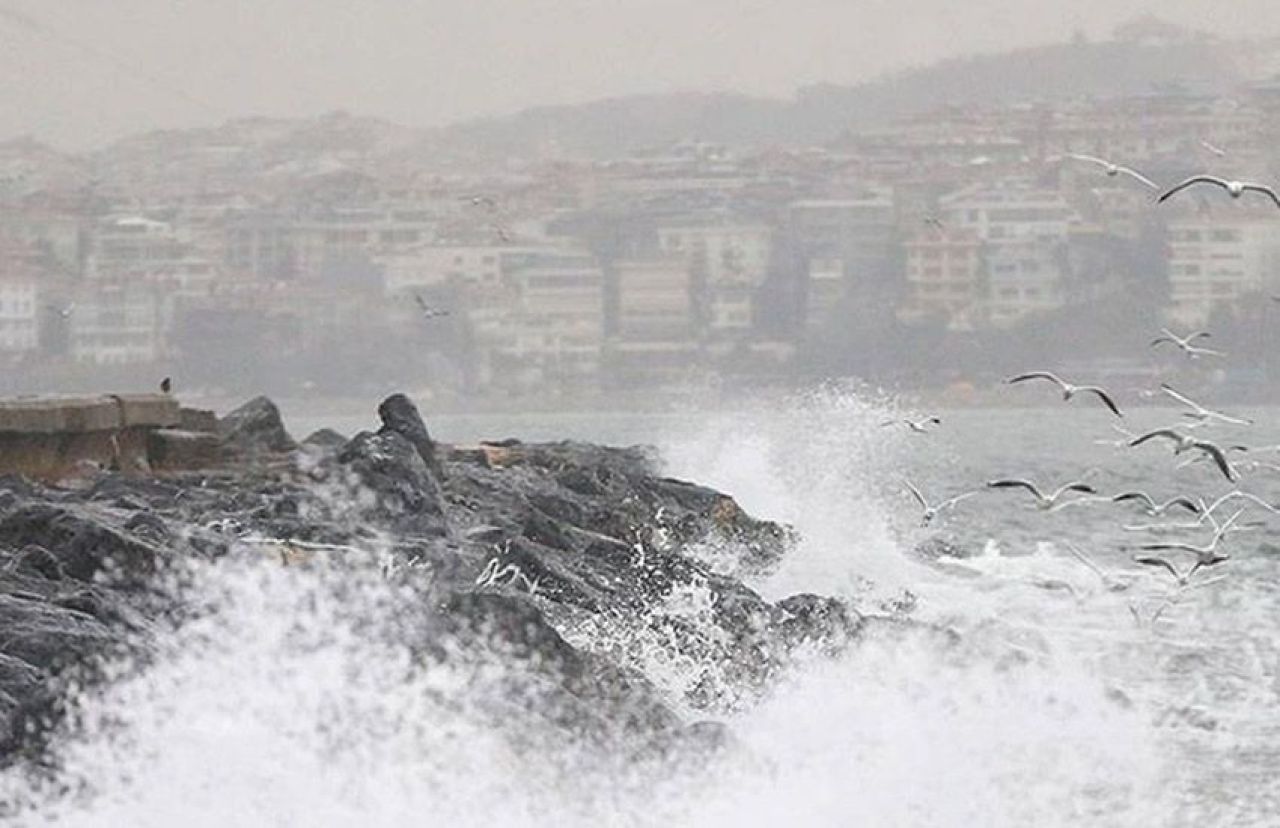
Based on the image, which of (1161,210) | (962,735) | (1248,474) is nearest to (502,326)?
(1161,210)

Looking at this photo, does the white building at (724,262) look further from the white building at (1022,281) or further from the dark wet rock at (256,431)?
the dark wet rock at (256,431)

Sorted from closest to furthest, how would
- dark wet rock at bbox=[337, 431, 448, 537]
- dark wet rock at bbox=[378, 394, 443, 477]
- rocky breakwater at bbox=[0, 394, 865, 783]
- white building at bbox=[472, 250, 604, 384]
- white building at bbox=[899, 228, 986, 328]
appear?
rocky breakwater at bbox=[0, 394, 865, 783]
dark wet rock at bbox=[337, 431, 448, 537]
dark wet rock at bbox=[378, 394, 443, 477]
white building at bbox=[899, 228, 986, 328]
white building at bbox=[472, 250, 604, 384]

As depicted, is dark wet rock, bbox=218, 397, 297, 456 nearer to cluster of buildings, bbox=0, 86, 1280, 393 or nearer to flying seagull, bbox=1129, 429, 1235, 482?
flying seagull, bbox=1129, 429, 1235, 482

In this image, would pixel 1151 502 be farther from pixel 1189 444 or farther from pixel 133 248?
pixel 133 248

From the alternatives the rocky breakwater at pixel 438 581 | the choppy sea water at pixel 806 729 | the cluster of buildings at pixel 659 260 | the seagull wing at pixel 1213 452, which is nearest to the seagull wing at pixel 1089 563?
the choppy sea water at pixel 806 729

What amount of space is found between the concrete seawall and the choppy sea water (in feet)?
14.3

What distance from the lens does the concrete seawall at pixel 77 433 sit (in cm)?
1708

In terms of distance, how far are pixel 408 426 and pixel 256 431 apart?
11.4 ft

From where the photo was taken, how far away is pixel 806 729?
12.6 metres

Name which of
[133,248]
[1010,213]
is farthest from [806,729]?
[133,248]

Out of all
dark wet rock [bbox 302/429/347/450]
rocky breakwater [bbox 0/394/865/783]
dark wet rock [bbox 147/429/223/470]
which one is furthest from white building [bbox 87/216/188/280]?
rocky breakwater [bbox 0/394/865/783]

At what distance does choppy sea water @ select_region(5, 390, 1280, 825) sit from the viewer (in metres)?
9.55

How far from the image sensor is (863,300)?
10925 cm

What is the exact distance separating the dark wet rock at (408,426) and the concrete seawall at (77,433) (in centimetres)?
156
